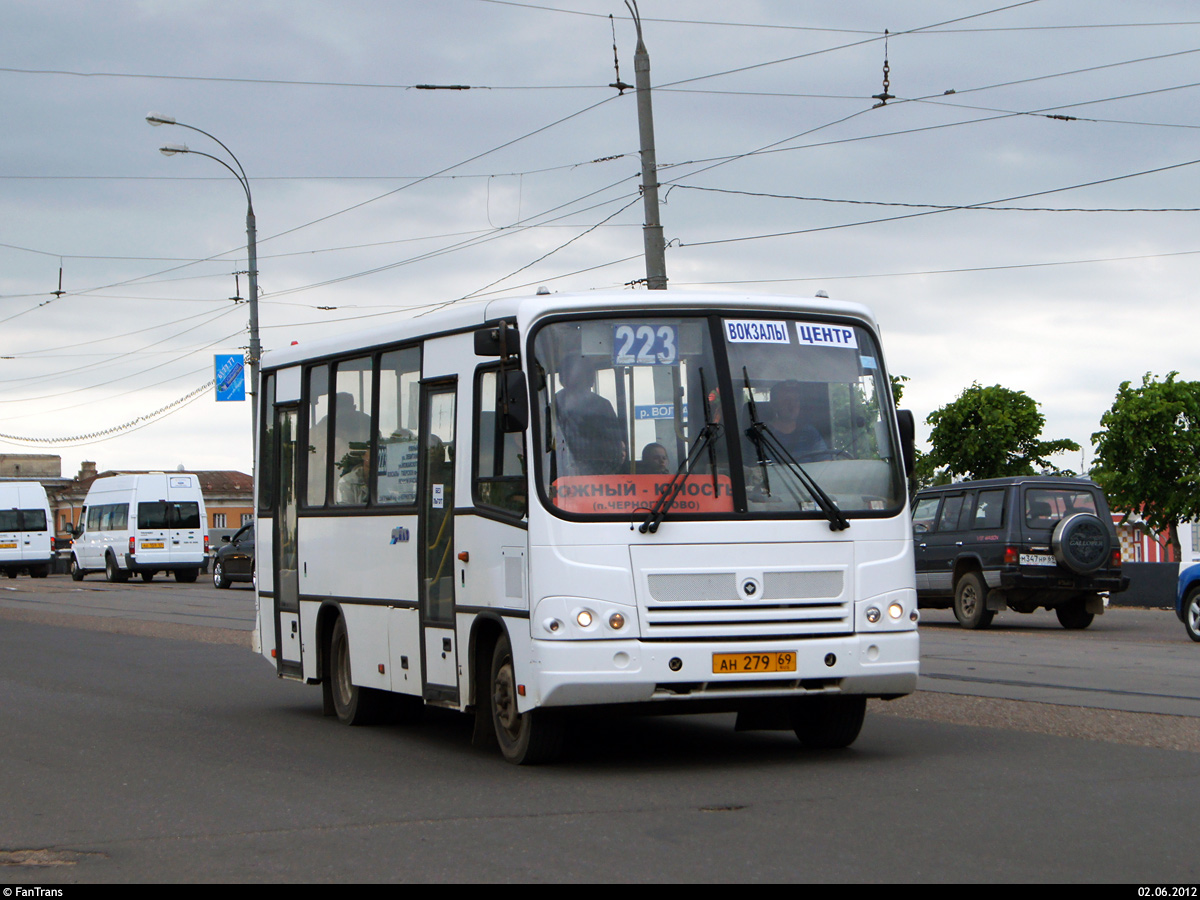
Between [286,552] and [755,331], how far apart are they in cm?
516

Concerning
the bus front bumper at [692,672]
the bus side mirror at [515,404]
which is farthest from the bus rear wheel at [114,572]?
the bus front bumper at [692,672]

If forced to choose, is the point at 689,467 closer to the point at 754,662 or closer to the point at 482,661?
the point at 754,662

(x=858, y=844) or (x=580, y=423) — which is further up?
(x=580, y=423)

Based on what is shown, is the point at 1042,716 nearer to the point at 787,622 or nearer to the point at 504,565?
the point at 787,622

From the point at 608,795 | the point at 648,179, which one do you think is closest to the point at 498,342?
the point at 608,795

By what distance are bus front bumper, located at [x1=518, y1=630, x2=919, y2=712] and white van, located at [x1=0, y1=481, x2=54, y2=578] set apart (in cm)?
5347

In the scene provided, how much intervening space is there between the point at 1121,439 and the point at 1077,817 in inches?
1549

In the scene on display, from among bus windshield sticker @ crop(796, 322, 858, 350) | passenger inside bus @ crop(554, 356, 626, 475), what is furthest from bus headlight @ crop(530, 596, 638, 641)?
bus windshield sticker @ crop(796, 322, 858, 350)

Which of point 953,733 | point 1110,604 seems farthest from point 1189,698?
point 1110,604

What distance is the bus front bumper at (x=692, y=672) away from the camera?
357 inches

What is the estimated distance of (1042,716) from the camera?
11.8 metres

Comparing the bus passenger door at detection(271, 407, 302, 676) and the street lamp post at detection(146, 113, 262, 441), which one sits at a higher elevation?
the street lamp post at detection(146, 113, 262, 441)

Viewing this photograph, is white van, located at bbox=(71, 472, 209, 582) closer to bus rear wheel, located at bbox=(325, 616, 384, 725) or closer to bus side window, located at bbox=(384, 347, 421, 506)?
bus rear wheel, located at bbox=(325, 616, 384, 725)

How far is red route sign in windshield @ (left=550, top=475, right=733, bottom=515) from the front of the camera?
30.5 ft
